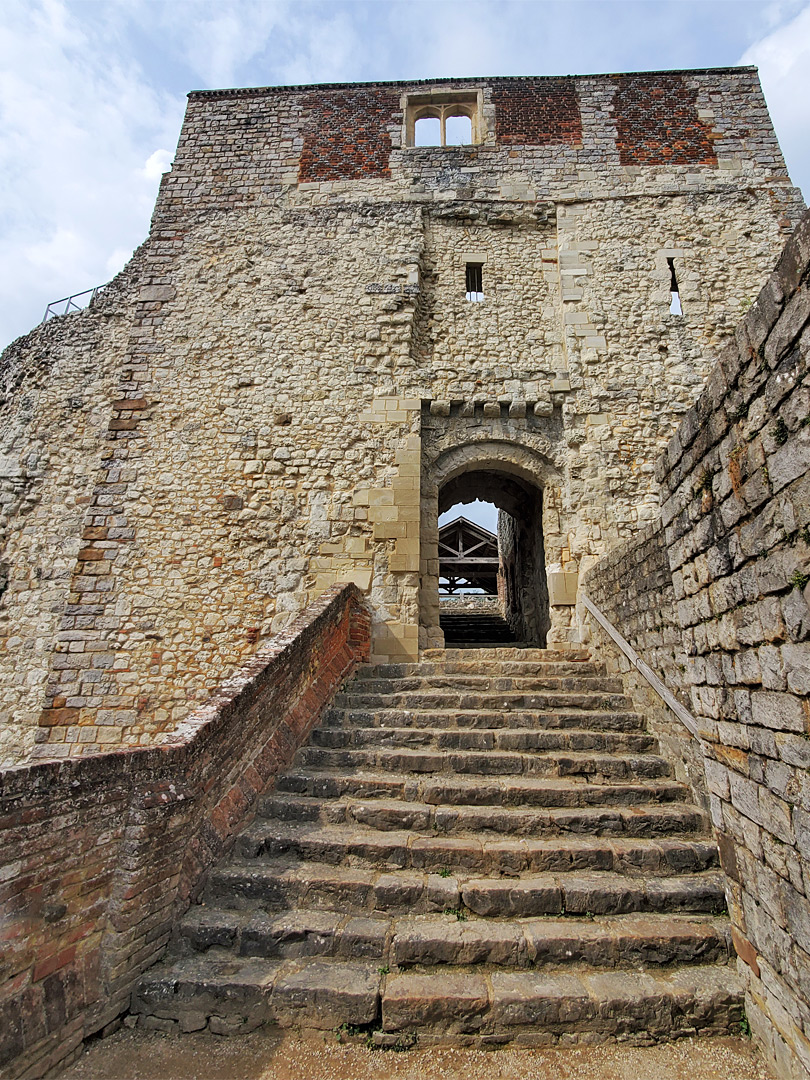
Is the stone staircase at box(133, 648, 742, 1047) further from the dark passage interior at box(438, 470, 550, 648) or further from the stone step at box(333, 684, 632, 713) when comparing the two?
the dark passage interior at box(438, 470, 550, 648)

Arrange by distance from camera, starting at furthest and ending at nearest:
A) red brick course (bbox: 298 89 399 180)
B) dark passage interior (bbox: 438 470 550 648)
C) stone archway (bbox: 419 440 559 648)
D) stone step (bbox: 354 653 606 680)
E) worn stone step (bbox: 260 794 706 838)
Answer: red brick course (bbox: 298 89 399 180)
dark passage interior (bbox: 438 470 550 648)
stone archway (bbox: 419 440 559 648)
stone step (bbox: 354 653 606 680)
worn stone step (bbox: 260 794 706 838)

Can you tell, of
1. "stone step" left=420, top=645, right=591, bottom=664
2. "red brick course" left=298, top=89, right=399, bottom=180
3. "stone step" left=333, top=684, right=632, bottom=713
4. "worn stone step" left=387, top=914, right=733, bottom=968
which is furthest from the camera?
"red brick course" left=298, top=89, right=399, bottom=180

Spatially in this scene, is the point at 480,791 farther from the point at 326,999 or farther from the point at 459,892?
the point at 326,999

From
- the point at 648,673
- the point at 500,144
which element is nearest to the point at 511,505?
the point at 648,673

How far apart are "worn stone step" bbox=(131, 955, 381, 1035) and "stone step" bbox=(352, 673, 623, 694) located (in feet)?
10.5

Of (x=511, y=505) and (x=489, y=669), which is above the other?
(x=511, y=505)

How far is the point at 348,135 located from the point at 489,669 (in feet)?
33.6

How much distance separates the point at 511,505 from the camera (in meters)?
10.7

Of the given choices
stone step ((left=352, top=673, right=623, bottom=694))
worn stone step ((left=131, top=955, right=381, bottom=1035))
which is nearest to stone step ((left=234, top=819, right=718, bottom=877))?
→ worn stone step ((left=131, top=955, right=381, bottom=1035))

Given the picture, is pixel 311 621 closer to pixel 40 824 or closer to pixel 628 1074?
pixel 40 824

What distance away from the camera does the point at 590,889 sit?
342cm

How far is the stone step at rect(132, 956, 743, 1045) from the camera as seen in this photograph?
2.79 metres

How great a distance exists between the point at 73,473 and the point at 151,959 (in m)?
7.43

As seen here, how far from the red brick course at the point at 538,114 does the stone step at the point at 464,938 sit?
11859mm
